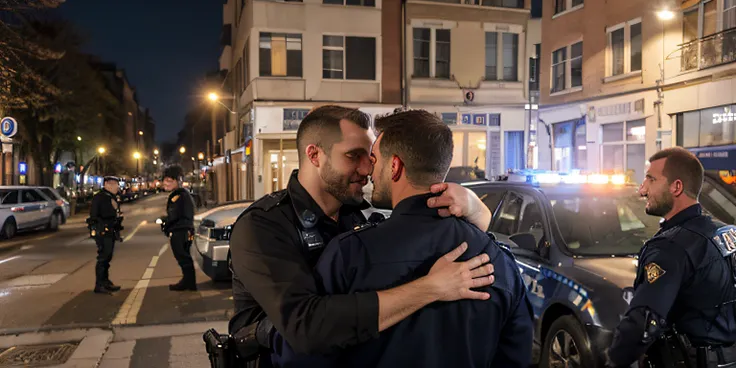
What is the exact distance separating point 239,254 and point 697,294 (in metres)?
2.37

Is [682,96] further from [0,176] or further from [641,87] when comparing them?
[0,176]

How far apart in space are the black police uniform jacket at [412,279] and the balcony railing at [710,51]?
699 inches

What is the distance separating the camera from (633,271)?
4250 millimetres

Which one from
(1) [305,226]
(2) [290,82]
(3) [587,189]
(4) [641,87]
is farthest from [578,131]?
(1) [305,226]

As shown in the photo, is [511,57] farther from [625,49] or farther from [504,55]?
[625,49]

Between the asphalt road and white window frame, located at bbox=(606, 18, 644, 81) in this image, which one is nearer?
the asphalt road

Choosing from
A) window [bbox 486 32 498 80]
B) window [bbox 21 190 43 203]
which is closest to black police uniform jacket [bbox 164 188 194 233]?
window [bbox 21 190 43 203]

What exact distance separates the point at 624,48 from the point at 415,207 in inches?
795

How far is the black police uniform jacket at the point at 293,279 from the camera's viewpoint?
177cm

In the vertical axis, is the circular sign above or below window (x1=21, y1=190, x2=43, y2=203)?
above

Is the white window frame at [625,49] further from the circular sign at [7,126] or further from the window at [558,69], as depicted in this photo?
the circular sign at [7,126]

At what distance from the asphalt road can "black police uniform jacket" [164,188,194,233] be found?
1.13m

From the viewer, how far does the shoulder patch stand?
114 inches

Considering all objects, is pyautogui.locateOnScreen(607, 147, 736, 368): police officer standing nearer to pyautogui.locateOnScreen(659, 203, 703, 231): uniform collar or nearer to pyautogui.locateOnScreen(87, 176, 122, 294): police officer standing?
pyautogui.locateOnScreen(659, 203, 703, 231): uniform collar
